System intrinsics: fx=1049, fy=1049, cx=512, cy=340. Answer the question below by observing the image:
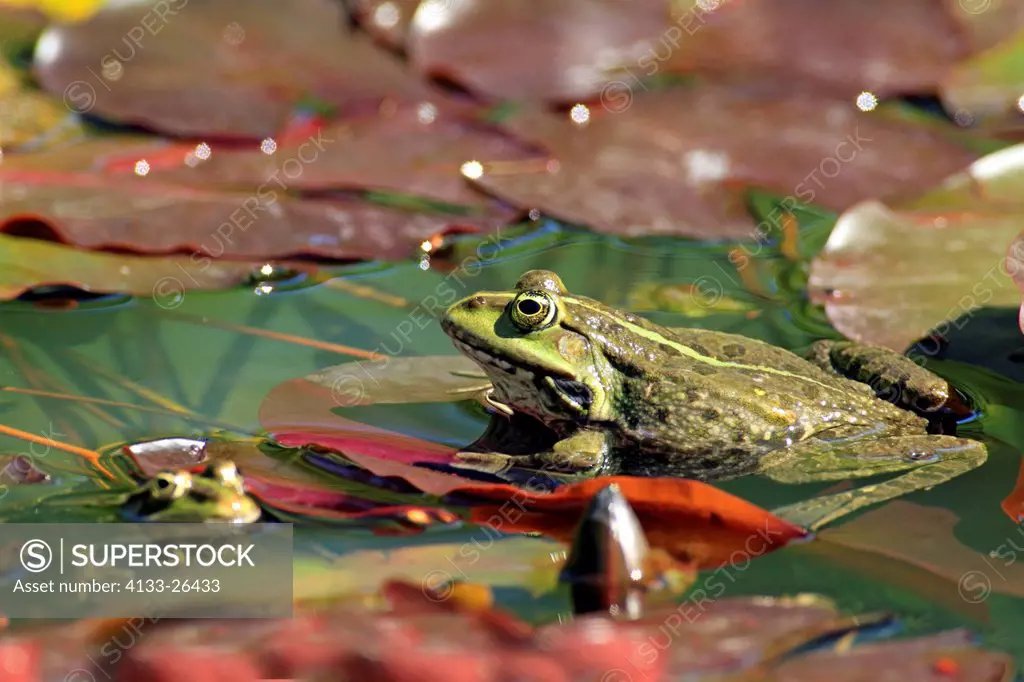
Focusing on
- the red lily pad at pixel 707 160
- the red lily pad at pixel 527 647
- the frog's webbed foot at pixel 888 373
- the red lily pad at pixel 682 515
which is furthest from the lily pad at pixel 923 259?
the red lily pad at pixel 527 647

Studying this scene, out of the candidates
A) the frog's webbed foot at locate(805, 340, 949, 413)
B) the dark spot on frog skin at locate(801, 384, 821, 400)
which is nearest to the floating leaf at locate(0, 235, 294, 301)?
the dark spot on frog skin at locate(801, 384, 821, 400)

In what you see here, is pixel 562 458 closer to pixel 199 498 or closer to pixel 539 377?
pixel 539 377

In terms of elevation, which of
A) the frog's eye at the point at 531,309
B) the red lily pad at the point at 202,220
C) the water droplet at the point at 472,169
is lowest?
the frog's eye at the point at 531,309

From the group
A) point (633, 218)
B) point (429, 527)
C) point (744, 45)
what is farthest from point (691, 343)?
point (744, 45)

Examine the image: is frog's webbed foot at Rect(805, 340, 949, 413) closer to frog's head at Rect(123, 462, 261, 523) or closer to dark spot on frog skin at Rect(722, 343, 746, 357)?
dark spot on frog skin at Rect(722, 343, 746, 357)

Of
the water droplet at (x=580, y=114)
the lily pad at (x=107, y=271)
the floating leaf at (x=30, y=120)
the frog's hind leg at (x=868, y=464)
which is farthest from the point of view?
the water droplet at (x=580, y=114)

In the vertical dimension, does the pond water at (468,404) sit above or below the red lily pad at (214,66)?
below

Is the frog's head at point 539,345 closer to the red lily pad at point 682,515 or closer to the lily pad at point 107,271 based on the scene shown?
the red lily pad at point 682,515
